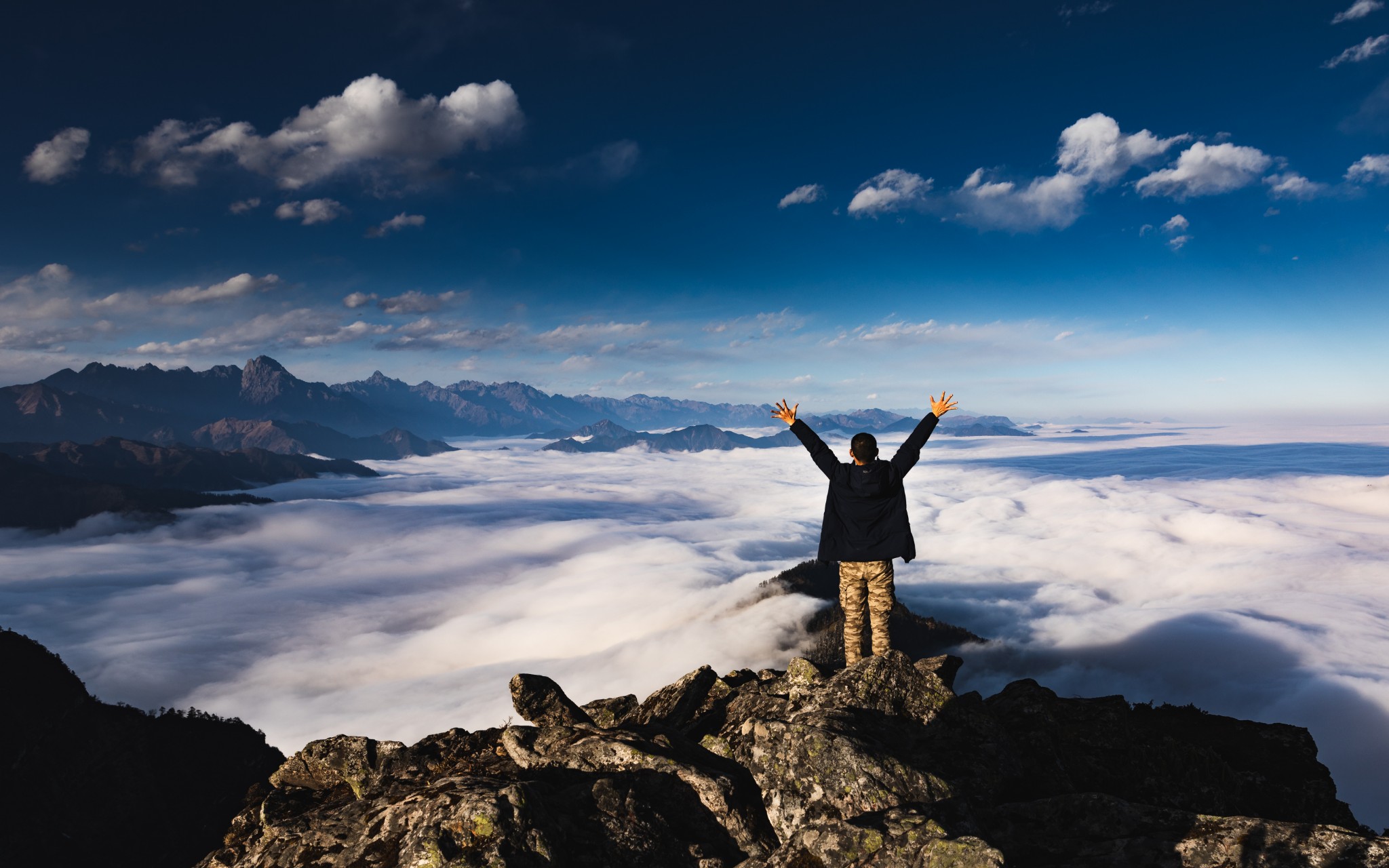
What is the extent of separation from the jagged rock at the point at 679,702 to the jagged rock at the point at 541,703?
1316mm

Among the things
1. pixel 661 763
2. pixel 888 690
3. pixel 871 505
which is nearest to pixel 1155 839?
pixel 888 690

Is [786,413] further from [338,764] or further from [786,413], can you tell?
[338,764]

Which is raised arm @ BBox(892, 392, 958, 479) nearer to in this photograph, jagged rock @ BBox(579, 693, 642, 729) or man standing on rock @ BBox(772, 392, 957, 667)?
man standing on rock @ BBox(772, 392, 957, 667)

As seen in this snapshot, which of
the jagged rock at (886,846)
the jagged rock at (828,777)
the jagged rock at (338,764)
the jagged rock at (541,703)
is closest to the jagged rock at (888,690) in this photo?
the jagged rock at (828,777)

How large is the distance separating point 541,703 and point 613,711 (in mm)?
2471

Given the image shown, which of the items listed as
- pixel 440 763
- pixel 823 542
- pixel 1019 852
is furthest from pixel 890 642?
pixel 440 763

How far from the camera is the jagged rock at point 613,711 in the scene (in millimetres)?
13266

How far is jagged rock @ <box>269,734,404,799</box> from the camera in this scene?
1127cm

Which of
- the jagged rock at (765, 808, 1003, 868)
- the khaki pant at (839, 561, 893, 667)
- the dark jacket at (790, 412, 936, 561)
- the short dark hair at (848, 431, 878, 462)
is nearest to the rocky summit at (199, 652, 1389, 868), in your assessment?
the jagged rock at (765, 808, 1003, 868)

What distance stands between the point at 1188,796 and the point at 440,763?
12.1 meters

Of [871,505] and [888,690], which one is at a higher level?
[871,505]

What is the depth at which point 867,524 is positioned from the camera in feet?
43.0

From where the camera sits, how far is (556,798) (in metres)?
8.10

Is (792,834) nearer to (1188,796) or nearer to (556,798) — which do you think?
(556,798)
